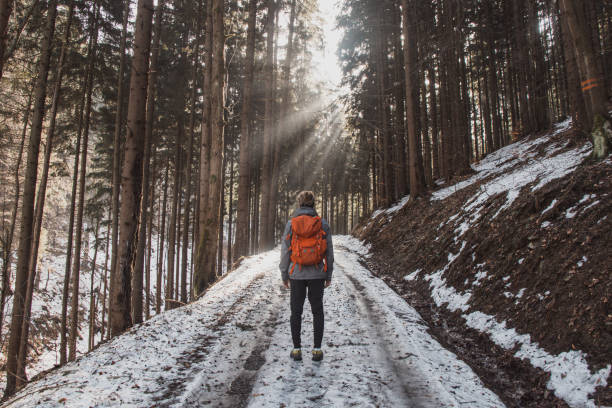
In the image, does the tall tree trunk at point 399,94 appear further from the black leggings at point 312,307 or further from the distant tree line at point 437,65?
the black leggings at point 312,307

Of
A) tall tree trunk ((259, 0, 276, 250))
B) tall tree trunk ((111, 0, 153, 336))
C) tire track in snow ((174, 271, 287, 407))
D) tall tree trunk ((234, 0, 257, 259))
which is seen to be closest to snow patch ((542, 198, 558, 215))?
tire track in snow ((174, 271, 287, 407))

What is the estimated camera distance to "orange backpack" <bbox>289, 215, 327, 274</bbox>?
14.3 feet

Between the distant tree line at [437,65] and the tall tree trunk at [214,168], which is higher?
the distant tree line at [437,65]

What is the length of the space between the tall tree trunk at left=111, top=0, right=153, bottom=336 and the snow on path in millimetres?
708

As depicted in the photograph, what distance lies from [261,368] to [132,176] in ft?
13.8

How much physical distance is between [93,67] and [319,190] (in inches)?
1297

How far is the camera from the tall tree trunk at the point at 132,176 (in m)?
5.86

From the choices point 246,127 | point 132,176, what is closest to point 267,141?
point 246,127

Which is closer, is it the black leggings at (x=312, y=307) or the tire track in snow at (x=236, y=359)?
the tire track in snow at (x=236, y=359)

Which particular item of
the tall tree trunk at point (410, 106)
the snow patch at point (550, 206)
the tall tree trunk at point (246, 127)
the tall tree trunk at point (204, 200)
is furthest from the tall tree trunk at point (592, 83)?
the tall tree trunk at point (246, 127)

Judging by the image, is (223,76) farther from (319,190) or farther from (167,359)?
(319,190)

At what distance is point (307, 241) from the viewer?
4422 millimetres

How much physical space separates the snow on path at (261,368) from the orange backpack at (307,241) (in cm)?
137

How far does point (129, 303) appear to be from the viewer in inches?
238
